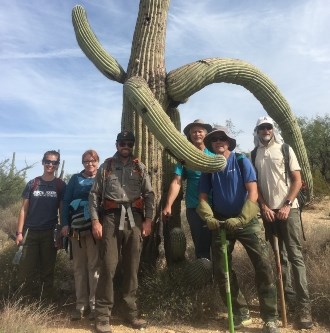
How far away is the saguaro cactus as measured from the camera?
5.08 m

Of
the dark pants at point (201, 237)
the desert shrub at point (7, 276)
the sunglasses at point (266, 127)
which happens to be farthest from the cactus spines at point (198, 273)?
the desert shrub at point (7, 276)

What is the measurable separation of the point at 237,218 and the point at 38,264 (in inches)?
108

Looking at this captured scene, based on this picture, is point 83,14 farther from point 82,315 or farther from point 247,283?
point 247,283

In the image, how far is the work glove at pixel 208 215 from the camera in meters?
4.03

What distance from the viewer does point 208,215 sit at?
4109 millimetres

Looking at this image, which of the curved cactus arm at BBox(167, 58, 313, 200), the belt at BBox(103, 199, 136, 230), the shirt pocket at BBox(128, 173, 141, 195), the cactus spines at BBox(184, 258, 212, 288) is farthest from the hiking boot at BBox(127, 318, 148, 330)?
the curved cactus arm at BBox(167, 58, 313, 200)

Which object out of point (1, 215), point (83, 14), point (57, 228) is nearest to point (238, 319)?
point (57, 228)

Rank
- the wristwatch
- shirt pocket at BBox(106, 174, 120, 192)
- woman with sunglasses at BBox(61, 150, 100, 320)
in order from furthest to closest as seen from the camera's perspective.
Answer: woman with sunglasses at BBox(61, 150, 100, 320) < the wristwatch < shirt pocket at BBox(106, 174, 120, 192)

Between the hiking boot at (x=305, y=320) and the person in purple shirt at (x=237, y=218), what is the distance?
1.26ft

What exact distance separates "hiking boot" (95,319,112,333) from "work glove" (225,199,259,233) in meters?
1.59

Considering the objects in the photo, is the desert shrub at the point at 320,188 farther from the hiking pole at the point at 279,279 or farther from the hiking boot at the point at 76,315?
the hiking boot at the point at 76,315

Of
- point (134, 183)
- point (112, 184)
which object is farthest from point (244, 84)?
point (112, 184)

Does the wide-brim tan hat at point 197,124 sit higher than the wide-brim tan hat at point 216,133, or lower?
higher

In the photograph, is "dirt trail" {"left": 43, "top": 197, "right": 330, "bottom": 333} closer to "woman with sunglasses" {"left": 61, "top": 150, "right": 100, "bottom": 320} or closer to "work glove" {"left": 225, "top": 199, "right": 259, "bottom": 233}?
"woman with sunglasses" {"left": 61, "top": 150, "right": 100, "bottom": 320}
